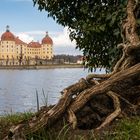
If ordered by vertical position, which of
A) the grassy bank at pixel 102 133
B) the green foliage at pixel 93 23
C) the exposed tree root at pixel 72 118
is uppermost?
the green foliage at pixel 93 23

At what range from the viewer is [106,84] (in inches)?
291

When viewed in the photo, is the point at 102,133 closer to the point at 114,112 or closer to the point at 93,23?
A: the point at 114,112

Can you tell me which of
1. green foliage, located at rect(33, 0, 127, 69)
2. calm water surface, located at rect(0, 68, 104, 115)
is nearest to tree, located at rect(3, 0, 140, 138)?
green foliage, located at rect(33, 0, 127, 69)

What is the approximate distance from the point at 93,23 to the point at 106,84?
14.5ft

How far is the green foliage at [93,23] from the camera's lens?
1077 cm

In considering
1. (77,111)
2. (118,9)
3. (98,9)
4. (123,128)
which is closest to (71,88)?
(77,111)

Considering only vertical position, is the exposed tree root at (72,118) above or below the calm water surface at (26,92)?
above

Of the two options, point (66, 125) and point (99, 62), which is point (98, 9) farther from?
point (66, 125)

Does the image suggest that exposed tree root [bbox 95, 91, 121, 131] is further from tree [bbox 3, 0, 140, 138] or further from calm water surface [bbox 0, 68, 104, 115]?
calm water surface [bbox 0, 68, 104, 115]

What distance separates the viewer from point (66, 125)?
682 centimetres

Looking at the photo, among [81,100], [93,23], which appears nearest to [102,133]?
[81,100]

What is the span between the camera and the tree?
7.12m

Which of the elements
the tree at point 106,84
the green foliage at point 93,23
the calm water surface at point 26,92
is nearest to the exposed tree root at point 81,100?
the tree at point 106,84

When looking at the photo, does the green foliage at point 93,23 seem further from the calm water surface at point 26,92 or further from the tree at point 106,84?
the calm water surface at point 26,92
